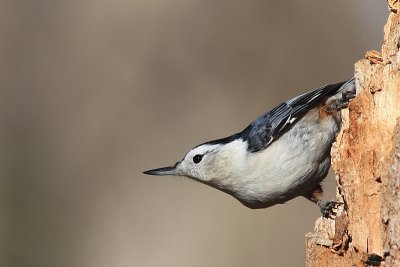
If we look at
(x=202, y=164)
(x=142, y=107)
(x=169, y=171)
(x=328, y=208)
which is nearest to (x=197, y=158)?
(x=202, y=164)

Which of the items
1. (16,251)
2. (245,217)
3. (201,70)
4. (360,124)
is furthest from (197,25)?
(360,124)

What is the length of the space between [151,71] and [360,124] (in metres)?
3.20

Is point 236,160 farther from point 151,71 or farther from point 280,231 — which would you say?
point 151,71

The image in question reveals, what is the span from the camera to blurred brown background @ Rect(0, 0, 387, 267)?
530 centimetres

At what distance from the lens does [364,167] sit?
245 centimetres

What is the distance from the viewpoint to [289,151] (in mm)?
3410

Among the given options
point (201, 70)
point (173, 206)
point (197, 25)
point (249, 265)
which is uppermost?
point (197, 25)

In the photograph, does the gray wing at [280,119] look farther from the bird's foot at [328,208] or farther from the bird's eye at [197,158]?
the bird's foot at [328,208]

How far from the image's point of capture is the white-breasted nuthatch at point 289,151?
338 centimetres

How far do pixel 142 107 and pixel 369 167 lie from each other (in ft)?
10.9

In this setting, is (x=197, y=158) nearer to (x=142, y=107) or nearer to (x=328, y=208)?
(x=328, y=208)

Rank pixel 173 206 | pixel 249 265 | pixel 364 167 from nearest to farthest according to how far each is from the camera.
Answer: pixel 364 167 → pixel 249 265 → pixel 173 206

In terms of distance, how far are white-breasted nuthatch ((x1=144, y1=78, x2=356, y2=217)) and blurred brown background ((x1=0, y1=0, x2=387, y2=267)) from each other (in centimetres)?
158

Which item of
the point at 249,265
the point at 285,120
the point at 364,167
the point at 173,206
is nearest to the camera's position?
the point at 364,167
